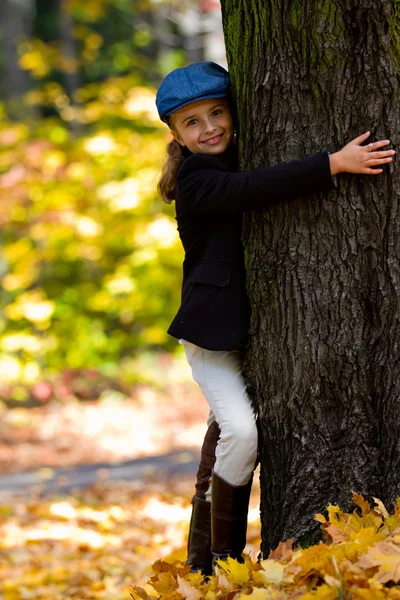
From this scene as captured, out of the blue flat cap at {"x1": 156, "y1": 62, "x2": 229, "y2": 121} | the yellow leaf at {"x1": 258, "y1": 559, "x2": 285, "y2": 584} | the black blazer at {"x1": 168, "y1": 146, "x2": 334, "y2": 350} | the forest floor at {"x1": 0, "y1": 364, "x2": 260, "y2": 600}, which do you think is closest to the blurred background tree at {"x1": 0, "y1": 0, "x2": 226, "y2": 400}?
the forest floor at {"x1": 0, "y1": 364, "x2": 260, "y2": 600}

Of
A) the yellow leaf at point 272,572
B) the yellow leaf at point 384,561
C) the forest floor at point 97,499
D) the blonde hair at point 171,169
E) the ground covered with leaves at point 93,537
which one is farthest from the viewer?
the forest floor at point 97,499

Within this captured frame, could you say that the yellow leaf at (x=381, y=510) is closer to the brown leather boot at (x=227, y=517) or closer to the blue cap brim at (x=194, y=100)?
the brown leather boot at (x=227, y=517)

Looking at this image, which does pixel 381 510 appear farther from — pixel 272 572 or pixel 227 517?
pixel 227 517

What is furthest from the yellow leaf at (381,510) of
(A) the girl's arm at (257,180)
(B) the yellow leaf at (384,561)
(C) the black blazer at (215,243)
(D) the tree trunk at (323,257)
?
(A) the girl's arm at (257,180)

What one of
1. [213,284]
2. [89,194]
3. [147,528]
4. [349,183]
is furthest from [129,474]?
[349,183]

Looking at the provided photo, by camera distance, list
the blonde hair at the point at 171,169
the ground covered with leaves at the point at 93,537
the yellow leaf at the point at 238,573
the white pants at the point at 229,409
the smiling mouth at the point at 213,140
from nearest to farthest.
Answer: the yellow leaf at the point at 238,573 < the white pants at the point at 229,409 < the smiling mouth at the point at 213,140 < the blonde hair at the point at 171,169 < the ground covered with leaves at the point at 93,537

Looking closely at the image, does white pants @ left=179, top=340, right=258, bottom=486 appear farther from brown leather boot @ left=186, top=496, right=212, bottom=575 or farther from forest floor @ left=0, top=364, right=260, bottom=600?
forest floor @ left=0, top=364, right=260, bottom=600

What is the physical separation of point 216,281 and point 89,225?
6.19 metres

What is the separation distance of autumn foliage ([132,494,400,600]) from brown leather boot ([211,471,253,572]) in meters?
0.22

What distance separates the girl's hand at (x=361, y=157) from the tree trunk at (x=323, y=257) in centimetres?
5

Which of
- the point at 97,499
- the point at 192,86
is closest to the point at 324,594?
the point at 192,86

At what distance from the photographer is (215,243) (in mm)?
2883

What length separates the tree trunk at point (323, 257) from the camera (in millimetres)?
2533

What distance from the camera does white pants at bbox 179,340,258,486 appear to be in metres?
2.79
